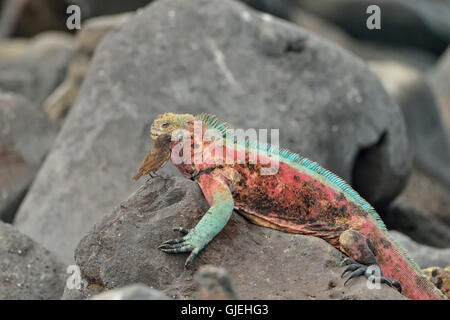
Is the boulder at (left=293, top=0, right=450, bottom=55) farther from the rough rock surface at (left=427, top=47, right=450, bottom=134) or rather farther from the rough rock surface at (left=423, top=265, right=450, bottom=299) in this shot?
the rough rock surface at (left=423, top=265, right=450, bottom=299)

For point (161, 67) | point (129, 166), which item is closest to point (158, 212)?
point (129, 166)

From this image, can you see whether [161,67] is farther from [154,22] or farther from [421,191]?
[421,191]

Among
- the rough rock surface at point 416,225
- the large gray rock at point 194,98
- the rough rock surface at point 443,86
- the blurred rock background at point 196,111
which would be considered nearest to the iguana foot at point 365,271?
the blurred rock background at point 196,111

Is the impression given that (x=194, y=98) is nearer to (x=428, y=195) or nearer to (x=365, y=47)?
(x=428, y=195)

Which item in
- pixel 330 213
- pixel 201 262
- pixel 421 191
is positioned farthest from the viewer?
pixel 421 191

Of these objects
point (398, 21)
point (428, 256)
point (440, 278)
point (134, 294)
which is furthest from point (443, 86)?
point (134, 294)

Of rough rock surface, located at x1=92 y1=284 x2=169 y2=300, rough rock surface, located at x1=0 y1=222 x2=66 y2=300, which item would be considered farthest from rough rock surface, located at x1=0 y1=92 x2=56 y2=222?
rough rock surface, located at x1=92 y1=284 x2=169 y2=300
